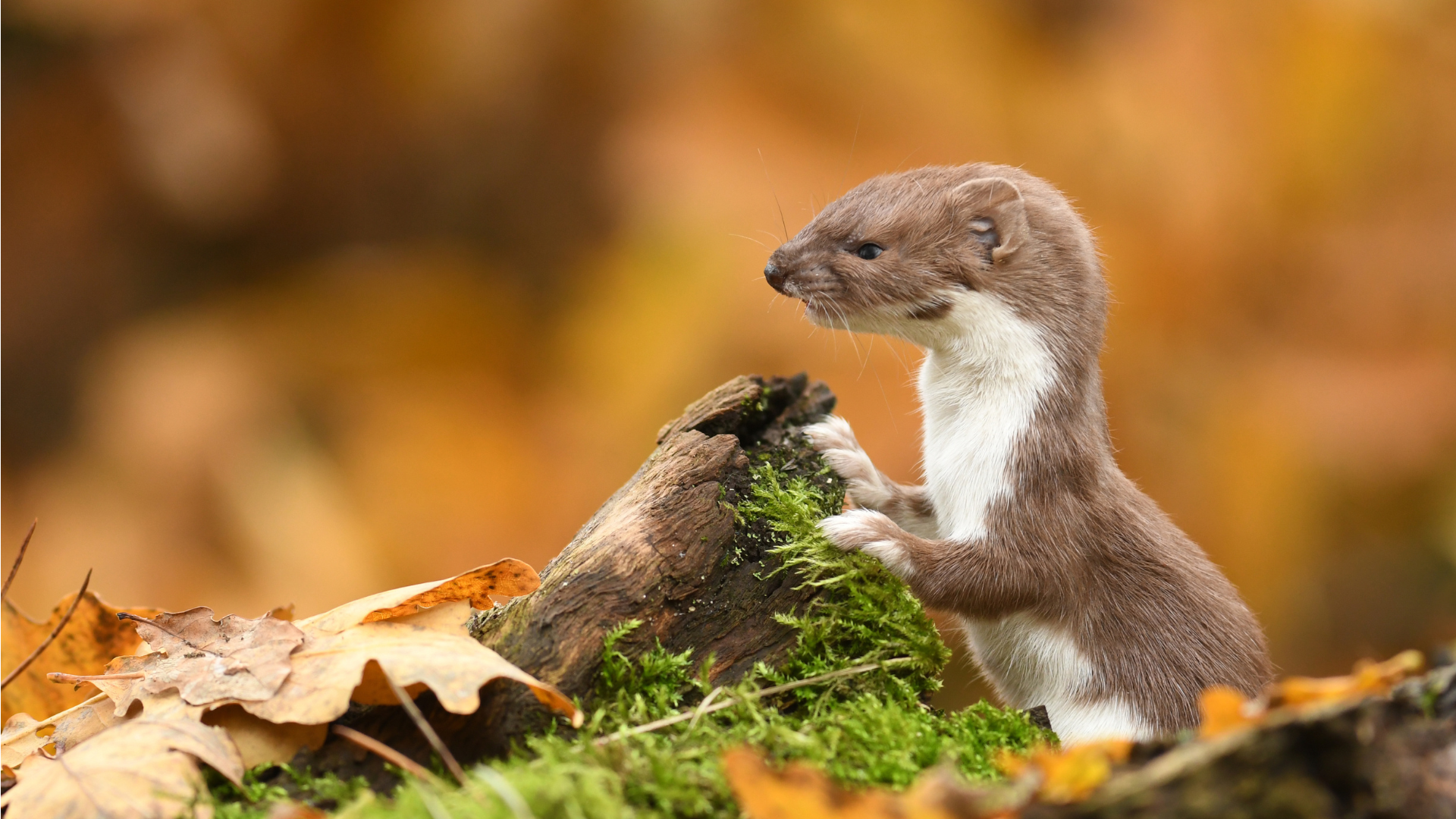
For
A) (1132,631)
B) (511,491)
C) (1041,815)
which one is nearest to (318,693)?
(1041,815)

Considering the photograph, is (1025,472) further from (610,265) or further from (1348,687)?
(610,265)

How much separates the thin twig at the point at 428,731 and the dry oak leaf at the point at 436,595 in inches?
9.5

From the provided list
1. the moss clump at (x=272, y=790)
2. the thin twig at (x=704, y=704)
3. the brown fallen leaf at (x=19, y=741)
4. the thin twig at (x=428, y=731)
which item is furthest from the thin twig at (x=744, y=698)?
the brown fallen leaf at (x=19, y=741)

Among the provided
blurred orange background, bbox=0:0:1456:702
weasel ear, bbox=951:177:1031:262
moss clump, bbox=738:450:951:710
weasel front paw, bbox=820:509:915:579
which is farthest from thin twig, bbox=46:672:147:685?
blurred orange background, bbox=0:0:1456:702

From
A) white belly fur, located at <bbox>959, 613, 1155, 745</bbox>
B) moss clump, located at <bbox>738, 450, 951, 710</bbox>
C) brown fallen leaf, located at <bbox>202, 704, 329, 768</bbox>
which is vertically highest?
brown fallen leaf, located at <bbox>202, 704, 329, 768</bbox>

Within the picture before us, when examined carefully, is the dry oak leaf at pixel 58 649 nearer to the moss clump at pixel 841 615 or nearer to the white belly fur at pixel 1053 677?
the moss clump at pixel 841 615

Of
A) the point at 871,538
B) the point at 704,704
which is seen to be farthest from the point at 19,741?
the point at 871,538

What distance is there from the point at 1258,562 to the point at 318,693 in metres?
4.89

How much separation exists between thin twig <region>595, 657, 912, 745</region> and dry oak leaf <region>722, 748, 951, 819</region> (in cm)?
49

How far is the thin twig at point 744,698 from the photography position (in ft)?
5.61

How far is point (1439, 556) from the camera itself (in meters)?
4.95

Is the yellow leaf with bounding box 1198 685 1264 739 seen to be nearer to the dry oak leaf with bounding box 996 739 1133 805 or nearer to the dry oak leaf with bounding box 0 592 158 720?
the dry oak leaf with bounding box 996 739 1133 805

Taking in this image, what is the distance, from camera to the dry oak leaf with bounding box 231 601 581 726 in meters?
1.62

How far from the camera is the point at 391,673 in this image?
5.38 feet
